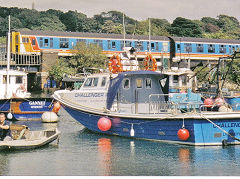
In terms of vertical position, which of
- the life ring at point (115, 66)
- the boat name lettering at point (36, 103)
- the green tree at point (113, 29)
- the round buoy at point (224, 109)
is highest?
the green tree at point (113, 29)

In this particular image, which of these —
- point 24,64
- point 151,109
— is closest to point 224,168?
point 151,109

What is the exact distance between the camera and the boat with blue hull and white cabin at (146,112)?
57.0 ft

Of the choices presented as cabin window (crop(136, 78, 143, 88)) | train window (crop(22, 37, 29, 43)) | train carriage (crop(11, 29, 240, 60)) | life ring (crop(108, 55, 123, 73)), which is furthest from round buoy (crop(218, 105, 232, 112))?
train window (crop(22, 37, 29, 43))

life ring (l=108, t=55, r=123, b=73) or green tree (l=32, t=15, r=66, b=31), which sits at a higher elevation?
green tree (l=32, t=15, r=66, b=31)

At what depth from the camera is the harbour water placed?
14.4 meters

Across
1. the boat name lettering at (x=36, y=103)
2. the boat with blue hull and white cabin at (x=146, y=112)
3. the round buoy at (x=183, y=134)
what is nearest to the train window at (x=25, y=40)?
the boat name lettering at (x=36, y=103)

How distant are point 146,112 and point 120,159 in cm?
432

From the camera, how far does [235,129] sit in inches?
692

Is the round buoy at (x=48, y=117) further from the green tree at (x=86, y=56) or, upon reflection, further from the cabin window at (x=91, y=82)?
the green tree at (x=86, y=56)

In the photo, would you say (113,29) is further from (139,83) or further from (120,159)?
(120,159)

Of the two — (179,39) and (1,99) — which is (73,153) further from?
(179,39)

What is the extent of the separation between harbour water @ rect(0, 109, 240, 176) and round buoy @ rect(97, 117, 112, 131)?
1.65 ft

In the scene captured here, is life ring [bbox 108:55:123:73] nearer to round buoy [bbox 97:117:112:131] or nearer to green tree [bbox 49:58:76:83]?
round buoy [bbox 97:117:112:131]

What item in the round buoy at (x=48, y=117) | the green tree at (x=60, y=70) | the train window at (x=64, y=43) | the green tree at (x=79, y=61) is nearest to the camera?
the round buoy at (x=48, y=117)
